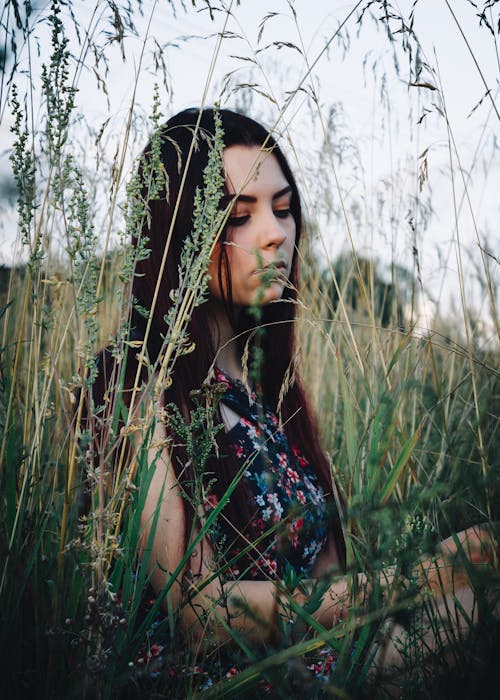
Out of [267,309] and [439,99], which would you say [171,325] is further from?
[267,309]

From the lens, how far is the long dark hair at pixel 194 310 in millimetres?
1339

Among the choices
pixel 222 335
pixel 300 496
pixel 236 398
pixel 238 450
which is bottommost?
pixel 300 496

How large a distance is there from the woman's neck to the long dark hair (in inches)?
1.0

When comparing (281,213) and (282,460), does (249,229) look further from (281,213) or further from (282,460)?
(282,460)

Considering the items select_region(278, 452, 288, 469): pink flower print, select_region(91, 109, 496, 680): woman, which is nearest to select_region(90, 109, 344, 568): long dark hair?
select_region(91, 109, 496, 680): woman

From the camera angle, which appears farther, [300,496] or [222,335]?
[222,335]

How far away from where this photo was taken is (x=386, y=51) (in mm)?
1507

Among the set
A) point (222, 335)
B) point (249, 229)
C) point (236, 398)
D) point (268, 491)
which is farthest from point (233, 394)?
point (249, 229)

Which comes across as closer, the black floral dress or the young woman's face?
the black floral dress

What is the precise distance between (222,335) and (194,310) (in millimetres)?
261

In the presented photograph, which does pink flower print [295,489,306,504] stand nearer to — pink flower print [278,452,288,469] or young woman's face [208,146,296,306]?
pink flower print [278,452,288,469]

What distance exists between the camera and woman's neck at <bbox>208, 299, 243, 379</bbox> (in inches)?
67.1

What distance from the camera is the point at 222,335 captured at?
1747 mm

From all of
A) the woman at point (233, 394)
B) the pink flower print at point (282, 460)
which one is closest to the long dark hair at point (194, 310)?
the woman at point (233, 394)
